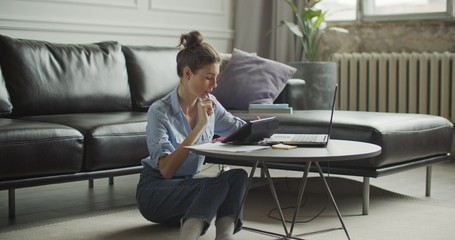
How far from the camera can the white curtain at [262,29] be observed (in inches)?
219

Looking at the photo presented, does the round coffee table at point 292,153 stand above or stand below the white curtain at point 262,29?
below

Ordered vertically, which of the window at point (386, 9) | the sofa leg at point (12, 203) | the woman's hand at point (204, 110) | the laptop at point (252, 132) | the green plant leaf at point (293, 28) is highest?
the window at point (386, 9)

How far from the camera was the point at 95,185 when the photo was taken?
3855mm

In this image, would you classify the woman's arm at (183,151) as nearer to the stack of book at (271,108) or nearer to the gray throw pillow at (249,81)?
the stack of book at (271,108)

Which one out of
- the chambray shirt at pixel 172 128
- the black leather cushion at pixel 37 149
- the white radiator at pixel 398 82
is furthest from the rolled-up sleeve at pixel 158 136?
the white radiator at pixel 398 82

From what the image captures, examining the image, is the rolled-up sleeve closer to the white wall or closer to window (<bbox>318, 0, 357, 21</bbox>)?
the white wall

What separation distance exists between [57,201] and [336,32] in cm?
285

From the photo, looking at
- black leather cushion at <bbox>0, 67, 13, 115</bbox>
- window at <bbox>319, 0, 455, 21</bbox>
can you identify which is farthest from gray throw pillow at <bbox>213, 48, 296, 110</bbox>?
window at <bbox>319, 0, 455, 21</bbox>

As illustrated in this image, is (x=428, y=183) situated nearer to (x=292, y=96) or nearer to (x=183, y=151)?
(x=292, y=96)

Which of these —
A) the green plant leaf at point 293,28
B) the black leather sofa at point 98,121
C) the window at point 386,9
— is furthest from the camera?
the green plant leaf at point 293,28

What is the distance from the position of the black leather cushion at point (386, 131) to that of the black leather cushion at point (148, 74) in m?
0.65

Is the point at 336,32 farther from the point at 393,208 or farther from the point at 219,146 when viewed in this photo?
the point at 219,146

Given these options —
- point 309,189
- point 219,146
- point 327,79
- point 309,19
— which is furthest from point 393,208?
point 309,19

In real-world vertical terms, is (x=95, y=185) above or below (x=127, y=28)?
below
